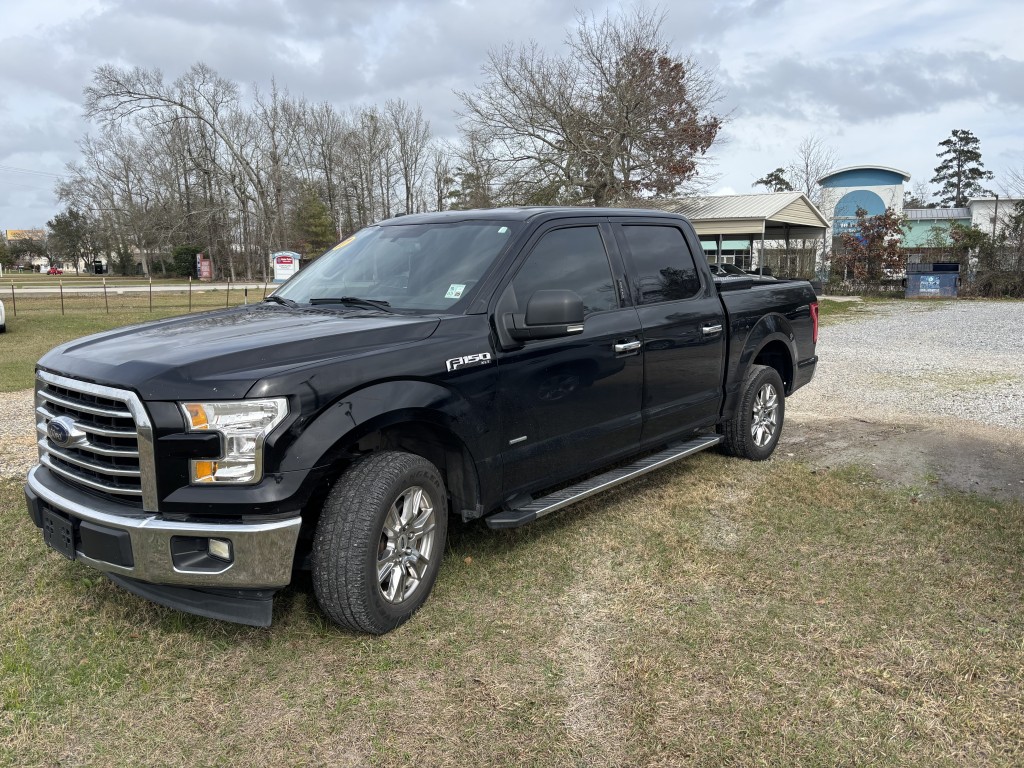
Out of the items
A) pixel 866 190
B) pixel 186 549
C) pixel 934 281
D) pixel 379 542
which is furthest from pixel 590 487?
pixel 866 190

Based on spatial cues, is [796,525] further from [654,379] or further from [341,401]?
[341,401]

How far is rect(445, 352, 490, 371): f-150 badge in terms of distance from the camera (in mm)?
3502

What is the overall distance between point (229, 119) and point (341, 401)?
5404 cm

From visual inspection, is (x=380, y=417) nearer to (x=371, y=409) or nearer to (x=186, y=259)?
(x=371, y=409)

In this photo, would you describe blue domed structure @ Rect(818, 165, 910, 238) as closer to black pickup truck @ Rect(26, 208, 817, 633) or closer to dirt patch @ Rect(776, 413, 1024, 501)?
dirt patch @ Rect(776, 413, 1024, 501)

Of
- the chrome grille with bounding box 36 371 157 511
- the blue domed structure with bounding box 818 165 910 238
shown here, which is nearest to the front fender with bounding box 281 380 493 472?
the chrome grille with bounding box 36 371 157 511

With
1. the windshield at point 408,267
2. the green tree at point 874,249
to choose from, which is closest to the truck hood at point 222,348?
the windshield at point 408,267

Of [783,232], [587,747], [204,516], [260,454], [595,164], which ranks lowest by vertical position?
[587,747]

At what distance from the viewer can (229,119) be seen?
167ft

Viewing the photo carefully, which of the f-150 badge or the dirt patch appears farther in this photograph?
the dirt patch

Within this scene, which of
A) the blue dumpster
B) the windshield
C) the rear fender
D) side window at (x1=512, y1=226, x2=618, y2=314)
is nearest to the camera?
the windshield

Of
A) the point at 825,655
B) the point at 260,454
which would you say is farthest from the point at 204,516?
the point at 825,655

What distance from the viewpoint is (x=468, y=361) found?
357 centimetres

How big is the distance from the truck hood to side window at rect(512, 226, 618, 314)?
0.68 m
